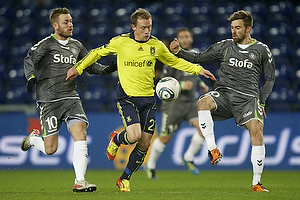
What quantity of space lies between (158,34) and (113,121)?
11.4 feet

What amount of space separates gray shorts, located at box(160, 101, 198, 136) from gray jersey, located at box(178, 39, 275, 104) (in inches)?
118

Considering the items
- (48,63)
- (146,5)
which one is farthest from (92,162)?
(146,5)

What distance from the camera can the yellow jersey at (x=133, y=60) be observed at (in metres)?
6.75

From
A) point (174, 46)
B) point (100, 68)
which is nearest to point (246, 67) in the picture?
point (174, 46)

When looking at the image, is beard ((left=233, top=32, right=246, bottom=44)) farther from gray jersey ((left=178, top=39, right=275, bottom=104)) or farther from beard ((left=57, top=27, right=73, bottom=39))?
beard ((left=57, top=27, right=73, bottom=39))

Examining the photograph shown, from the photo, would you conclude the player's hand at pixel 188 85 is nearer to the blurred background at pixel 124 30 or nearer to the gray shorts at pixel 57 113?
the gray shorts at pixel 57 113

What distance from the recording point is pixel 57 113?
22.9ft

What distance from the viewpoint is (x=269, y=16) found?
15.0 metres

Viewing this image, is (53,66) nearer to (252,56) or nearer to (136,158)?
(136,158)

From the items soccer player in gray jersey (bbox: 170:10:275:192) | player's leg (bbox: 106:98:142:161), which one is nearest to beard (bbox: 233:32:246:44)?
soccer player in gray jersey (bbox: 170:10:275:192)

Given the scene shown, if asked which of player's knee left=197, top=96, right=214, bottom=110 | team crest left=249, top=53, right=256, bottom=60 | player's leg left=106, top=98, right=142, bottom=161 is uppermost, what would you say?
team crest left=249, top=53, right=256, bottom=60

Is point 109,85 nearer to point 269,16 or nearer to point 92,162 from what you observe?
point 92,162

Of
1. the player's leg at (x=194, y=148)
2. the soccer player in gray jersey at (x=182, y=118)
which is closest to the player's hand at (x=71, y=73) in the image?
the soccer player in gray jersey at (x=182, y=118)

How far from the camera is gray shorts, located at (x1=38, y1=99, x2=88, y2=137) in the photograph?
691 centimetres
